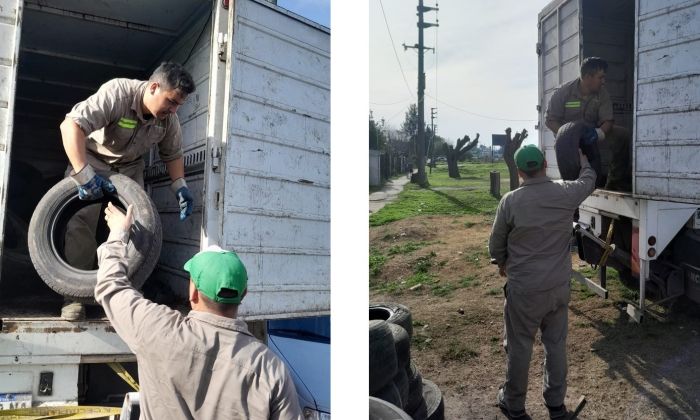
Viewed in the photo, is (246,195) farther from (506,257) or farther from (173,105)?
(506,257)

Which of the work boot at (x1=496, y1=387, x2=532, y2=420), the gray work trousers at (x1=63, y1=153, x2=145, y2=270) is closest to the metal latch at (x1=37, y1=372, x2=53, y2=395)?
the gray work trousers at (x1=63, y1=153, x2=145, y2=270)

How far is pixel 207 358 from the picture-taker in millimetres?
1311

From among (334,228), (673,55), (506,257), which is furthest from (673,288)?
(334,228)

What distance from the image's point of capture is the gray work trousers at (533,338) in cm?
162

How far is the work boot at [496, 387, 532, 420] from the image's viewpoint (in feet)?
5.44

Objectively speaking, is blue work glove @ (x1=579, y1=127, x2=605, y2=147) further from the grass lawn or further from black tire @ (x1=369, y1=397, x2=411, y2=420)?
black tire @ (x1=369, y1=397, x2=411, y2=420)

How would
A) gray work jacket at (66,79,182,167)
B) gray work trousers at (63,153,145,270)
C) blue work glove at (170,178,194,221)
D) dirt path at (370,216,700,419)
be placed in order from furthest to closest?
blue work glove at (170,178,194,221), gray work trousers at (63,153,145,270), gray work jacket at (66,79,182,167), dirt path at (370,216,700,419)

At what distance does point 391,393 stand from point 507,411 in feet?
1.23

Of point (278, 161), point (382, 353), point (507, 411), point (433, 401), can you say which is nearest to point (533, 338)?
point (507, 411)

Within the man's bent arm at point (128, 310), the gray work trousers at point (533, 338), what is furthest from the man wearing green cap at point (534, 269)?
the man's bent arm at point (128, 310)

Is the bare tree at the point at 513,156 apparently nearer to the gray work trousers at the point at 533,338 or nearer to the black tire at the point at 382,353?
the gray work trousers at the point at 533,338

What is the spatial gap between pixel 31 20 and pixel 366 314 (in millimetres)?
2076

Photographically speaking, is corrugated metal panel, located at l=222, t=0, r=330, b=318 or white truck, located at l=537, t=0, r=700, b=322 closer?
white truck, located at l=537, t=0, r=700, b=322

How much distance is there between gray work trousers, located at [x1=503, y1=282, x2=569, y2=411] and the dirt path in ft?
0.08
